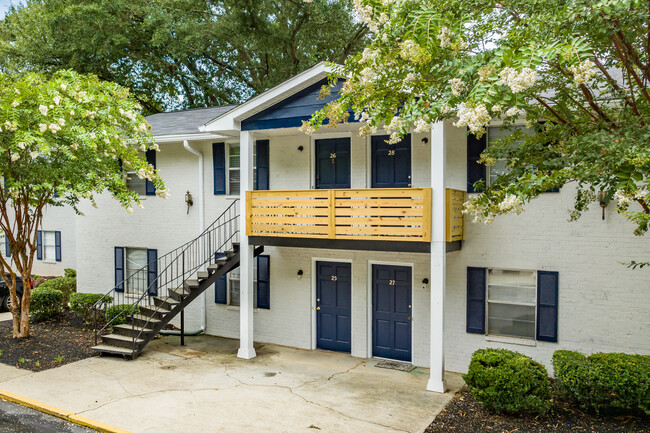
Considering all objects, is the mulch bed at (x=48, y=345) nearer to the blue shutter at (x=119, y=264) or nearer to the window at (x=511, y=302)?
the blue shutter at (x=119, y=264)

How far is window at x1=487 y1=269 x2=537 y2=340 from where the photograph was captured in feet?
32.4

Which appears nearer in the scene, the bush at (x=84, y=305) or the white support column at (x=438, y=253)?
the white support column at (x=438, y=253)

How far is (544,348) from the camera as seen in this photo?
380 inches

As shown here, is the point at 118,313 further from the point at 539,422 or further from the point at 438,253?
the point at 539,422

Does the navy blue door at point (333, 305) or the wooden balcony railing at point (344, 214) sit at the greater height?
the wooden balcony railing at point (344, 214)

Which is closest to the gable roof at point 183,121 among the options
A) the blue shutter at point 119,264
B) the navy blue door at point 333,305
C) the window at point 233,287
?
the blue shutter at point 119,264

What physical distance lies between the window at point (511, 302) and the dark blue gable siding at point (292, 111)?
14.5 feet

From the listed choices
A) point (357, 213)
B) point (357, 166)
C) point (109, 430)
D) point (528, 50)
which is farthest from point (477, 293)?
point (109, 430)

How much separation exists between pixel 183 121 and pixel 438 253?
9.02 meters

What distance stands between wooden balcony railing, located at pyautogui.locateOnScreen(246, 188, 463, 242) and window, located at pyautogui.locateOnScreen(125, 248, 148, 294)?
5.05 meters

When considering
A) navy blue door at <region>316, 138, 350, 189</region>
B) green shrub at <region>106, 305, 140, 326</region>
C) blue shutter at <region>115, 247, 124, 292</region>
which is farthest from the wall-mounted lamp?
navy blue door at <region>316, 138, 350, 189</region>

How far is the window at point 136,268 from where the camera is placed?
14.5 m

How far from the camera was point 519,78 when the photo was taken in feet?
15.0

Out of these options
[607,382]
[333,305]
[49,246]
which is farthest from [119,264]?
[607,382]
